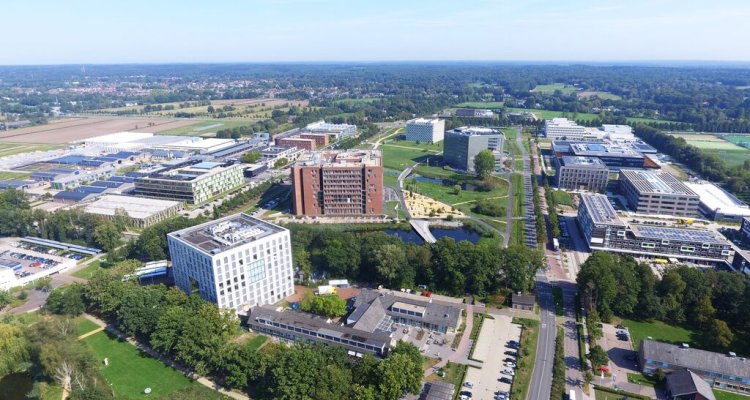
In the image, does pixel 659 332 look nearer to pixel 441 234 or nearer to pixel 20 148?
pixel 441 234

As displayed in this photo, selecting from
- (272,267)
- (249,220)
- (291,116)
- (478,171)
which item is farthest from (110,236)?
(291,116)

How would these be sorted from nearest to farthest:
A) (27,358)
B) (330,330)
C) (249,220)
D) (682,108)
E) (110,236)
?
(27,358)
(330,330)
(249,220)
(110,236)
(682,108)

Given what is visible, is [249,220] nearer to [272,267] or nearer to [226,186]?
[272,267]

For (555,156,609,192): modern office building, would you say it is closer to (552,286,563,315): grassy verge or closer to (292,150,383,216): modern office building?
(292,150,383,216): modern office building

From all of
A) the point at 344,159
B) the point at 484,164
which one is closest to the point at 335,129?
the point at 484,164

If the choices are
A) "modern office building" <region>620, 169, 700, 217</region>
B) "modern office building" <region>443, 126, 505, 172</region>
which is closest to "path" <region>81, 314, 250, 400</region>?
"modern office building" <region>620, 169, 700, 217</region>

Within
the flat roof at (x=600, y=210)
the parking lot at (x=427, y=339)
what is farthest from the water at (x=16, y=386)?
the flat roof at (x=600, y=210)
